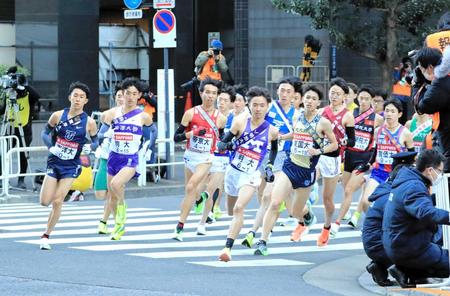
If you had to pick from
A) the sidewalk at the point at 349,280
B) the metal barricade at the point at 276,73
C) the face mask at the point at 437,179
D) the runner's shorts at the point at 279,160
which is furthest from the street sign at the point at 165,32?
the face mask at the point at 437,179

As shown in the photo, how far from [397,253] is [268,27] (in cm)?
2146

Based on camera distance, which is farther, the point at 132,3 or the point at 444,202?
the point at 132,3

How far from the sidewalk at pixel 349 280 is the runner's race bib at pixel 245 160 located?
164cm

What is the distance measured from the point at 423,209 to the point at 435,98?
3.41 feet

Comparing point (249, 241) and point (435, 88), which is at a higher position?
point (435, 88)

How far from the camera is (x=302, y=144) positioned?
15883 millimetres

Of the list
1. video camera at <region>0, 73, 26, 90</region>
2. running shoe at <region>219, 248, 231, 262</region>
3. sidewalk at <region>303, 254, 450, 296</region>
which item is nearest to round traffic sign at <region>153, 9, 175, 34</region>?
video camera at <region>0, 73, 26, 90</region>

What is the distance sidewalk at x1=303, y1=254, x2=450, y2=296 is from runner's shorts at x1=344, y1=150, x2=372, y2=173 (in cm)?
329

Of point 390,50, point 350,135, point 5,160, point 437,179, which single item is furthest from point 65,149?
point 390,50

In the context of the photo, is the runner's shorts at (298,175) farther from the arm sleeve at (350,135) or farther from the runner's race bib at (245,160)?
the arm sleeve at (350,135)

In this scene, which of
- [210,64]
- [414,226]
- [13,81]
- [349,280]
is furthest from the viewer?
[210,64]

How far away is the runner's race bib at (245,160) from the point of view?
15.6m

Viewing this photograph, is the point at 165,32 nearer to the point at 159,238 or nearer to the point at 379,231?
the point at 159,238

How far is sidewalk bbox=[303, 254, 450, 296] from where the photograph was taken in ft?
39.1
